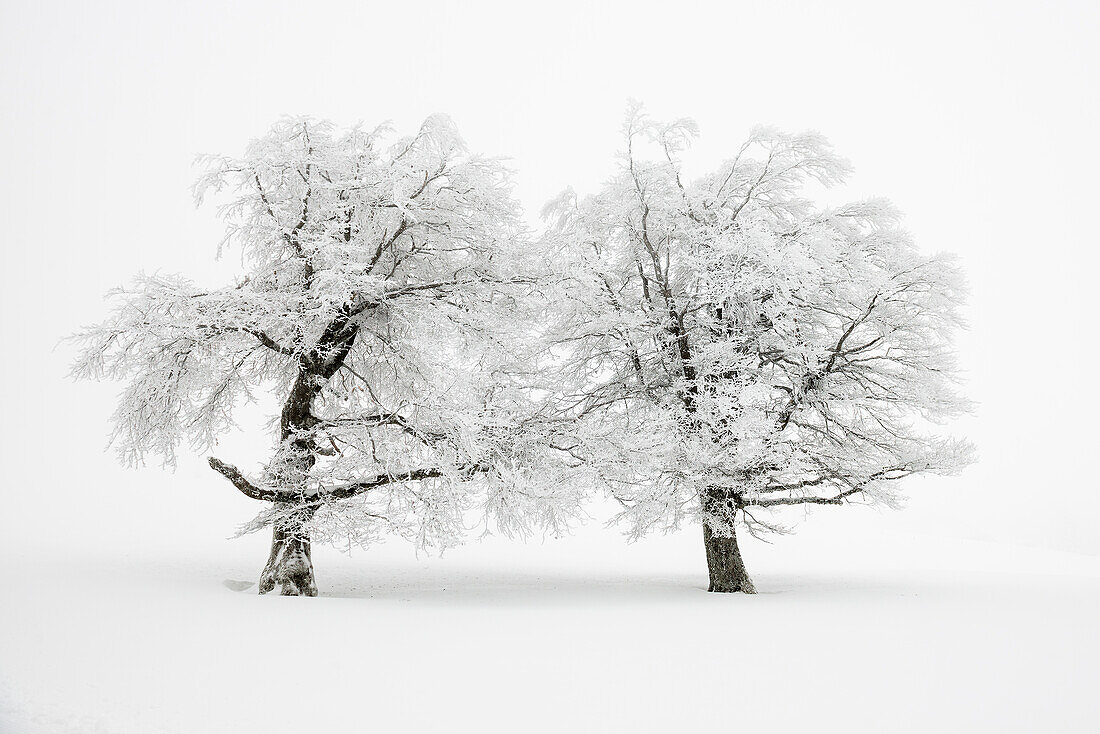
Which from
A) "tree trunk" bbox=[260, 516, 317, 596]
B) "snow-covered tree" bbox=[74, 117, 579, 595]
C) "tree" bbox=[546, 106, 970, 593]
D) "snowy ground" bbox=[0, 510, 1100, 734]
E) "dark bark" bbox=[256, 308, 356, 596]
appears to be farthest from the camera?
"tree" bbox=[546, 106, 970, 593]

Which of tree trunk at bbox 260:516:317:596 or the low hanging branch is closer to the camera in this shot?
the low hanging branch

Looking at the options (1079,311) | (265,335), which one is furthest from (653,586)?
(1079,311)

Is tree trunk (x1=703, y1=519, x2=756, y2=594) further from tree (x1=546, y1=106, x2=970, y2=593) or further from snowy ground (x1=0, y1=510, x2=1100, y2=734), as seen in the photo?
snowy ground (x1=0, y1=510, x2=1100, y2=734)

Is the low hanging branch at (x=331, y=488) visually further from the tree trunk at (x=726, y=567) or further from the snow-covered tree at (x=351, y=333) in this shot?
the tree trunk at (x=726, y=567)

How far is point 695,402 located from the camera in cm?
1270

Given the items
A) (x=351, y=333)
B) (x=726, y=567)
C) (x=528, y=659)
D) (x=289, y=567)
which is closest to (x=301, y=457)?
(x=289, y=567)

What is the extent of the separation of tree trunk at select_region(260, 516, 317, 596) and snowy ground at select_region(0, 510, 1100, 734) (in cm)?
80

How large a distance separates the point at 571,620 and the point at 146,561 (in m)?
10.7

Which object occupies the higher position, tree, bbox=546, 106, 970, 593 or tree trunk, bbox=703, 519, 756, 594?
tree, bbox=546, 106, 970, 593

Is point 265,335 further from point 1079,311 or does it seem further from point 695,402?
point 1079,311

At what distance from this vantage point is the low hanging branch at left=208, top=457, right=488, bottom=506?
38.3ft

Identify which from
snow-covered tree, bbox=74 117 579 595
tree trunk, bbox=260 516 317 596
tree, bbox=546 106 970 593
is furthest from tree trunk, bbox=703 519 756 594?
tree trunk, bbox=260 516 317 596

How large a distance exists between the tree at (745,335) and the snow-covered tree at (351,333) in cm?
163

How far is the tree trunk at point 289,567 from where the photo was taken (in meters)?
11.8
